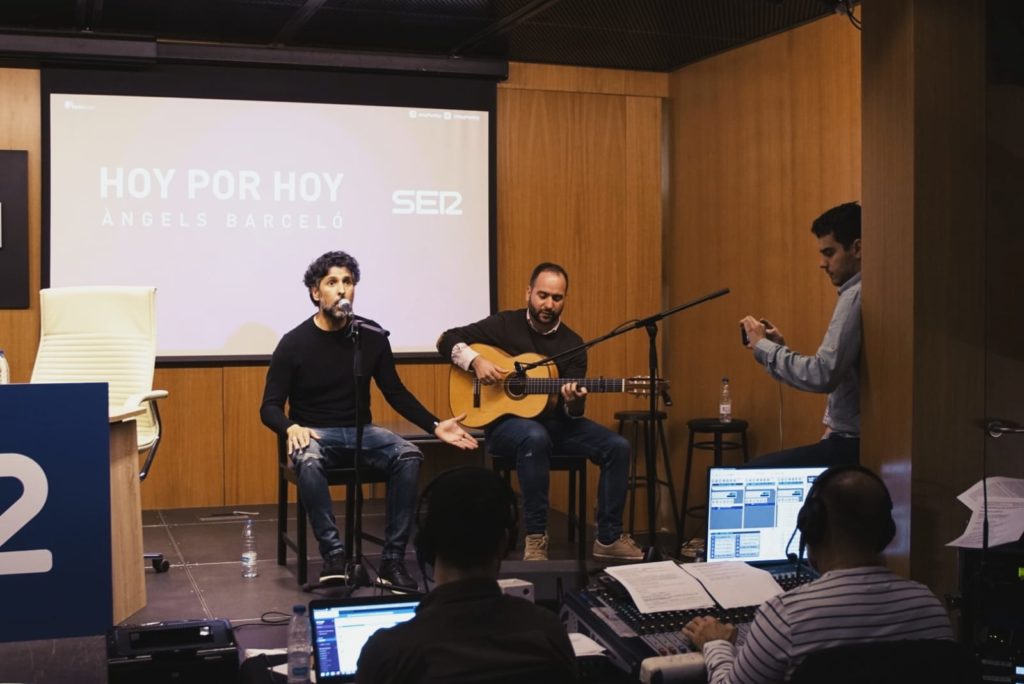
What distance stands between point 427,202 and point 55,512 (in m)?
3.39

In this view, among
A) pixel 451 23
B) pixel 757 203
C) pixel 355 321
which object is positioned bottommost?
pixel 355 321

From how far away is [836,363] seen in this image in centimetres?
352

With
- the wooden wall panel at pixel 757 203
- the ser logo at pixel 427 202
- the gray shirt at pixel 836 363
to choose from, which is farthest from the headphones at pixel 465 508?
the ser logo at pixel 427 202

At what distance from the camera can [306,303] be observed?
6.55m

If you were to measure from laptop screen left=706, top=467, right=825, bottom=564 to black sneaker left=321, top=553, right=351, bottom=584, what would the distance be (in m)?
1.81

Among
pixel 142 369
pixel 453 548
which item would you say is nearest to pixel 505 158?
pixel 142 369

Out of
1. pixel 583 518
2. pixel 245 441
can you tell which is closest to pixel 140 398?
pixel 245 441

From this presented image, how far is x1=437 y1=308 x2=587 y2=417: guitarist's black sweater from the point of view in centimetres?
522

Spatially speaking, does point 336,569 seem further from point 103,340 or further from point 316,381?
point 103,340

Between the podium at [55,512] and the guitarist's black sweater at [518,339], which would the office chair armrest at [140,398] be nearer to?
the podium at [55,512]

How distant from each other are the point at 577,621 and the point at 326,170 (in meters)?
4.47

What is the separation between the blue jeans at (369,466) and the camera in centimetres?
463

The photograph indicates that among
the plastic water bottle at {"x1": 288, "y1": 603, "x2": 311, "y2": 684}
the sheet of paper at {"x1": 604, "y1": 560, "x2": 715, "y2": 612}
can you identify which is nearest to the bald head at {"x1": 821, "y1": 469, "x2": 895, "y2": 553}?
the sheet of paper at {"x1": 604, "y1": 560, "x2": 715, "y2": 612}

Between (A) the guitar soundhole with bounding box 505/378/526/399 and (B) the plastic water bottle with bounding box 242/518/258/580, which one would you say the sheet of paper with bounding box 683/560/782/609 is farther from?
(B) the plastic water bottle with bounding box 242/518/258/580
